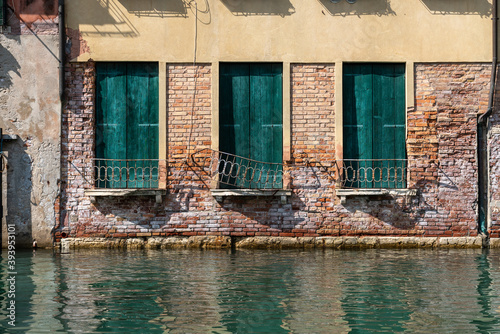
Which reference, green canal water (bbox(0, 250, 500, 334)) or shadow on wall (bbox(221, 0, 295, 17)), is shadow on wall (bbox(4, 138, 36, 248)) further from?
shadow on wall (bbox(221, 0, 295, 17))

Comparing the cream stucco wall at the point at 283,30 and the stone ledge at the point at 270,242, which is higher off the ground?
the cream stucco wall at the point at 283,30

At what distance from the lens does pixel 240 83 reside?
1331 cm

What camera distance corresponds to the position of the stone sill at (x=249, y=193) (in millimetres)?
12922

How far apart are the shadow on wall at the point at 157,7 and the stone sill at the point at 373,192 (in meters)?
3.93

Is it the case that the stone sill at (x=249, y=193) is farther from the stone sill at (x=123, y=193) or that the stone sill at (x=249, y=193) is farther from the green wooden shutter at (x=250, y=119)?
the stone sill at (x=123, y=193)

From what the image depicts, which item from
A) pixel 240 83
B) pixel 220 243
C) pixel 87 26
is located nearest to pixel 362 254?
pixel 220 243

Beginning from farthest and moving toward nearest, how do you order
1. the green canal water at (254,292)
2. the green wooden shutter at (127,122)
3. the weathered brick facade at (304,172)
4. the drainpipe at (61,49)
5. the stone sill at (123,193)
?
the green wooden shutter at (127,122)
the weathered brick facade at (304,172)
the drainpipe at (61,49)
the stone sill at (123,193)
the green canal water at (254,292)

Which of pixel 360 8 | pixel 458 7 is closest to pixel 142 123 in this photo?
pixel 360 8

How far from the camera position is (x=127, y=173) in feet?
43.2

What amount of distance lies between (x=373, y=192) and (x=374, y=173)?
0.42 metres

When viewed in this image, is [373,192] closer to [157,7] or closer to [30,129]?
[157,7]

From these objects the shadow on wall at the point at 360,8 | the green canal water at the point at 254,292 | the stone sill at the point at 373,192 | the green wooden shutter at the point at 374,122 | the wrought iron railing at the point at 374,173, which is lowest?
the green canal water at the point at 254,292

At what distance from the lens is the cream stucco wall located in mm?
13141

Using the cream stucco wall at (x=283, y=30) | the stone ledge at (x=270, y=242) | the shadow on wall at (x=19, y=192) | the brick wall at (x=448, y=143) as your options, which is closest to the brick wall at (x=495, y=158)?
the brick wall at (x=448, y=143)
